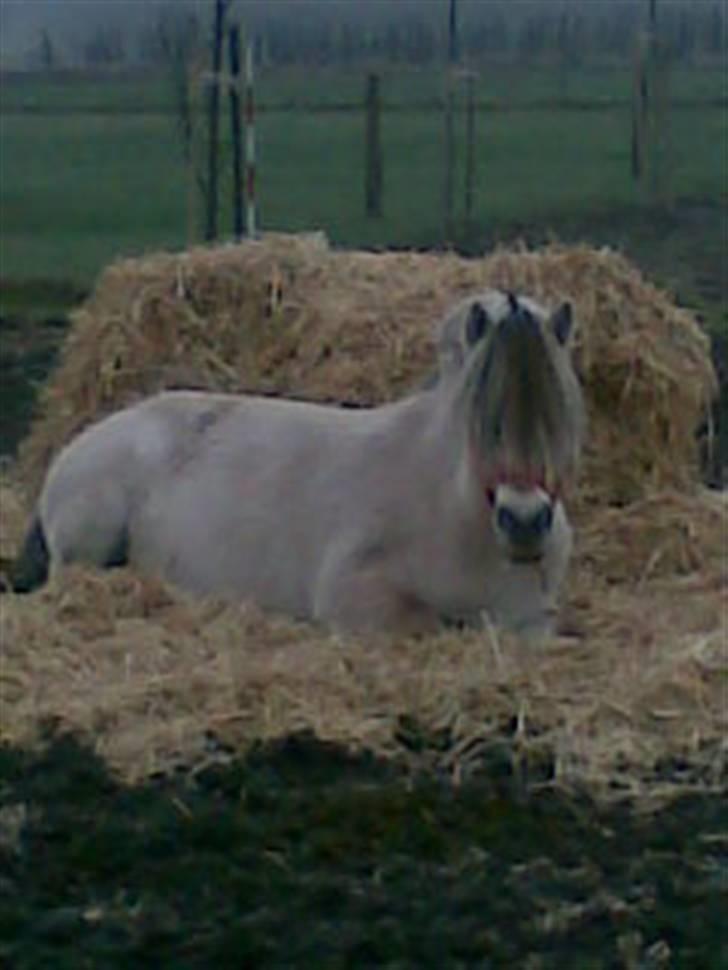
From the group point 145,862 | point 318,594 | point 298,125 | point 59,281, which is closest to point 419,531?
point 318,594

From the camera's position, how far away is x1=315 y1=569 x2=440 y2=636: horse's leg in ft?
21.4

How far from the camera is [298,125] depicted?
25.3 meters

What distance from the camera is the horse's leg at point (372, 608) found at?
6.52 meters

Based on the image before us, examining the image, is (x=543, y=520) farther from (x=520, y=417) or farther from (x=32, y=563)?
(x=32, y=563)

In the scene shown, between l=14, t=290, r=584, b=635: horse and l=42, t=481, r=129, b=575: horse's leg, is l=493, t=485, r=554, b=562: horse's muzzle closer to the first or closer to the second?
l=14, t=290, r=584, b=635: horse

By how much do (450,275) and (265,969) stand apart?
4.47m

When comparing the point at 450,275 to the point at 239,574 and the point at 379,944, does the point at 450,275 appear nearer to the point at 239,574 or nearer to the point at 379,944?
the point at 239,574

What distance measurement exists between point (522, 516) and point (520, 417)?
23 cm

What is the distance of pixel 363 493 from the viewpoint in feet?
22.5

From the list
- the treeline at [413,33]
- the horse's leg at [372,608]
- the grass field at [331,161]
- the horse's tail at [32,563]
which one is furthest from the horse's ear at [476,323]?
the treeline at [413,33]

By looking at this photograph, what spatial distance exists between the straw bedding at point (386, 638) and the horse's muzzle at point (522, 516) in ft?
0.87

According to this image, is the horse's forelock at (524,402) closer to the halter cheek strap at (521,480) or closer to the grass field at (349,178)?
the halter cheek strap at (521,480)

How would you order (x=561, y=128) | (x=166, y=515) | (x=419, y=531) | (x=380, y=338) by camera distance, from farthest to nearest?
1. (x=561, y=128)
2. (x=380, y=338)
3. (x=166, y=515)
4. (x=419, y=531)

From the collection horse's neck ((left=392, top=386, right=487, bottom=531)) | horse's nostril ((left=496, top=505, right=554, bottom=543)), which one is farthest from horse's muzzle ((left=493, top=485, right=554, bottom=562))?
horse's neck ((left=392, top=386, right=487, bottom=531))
